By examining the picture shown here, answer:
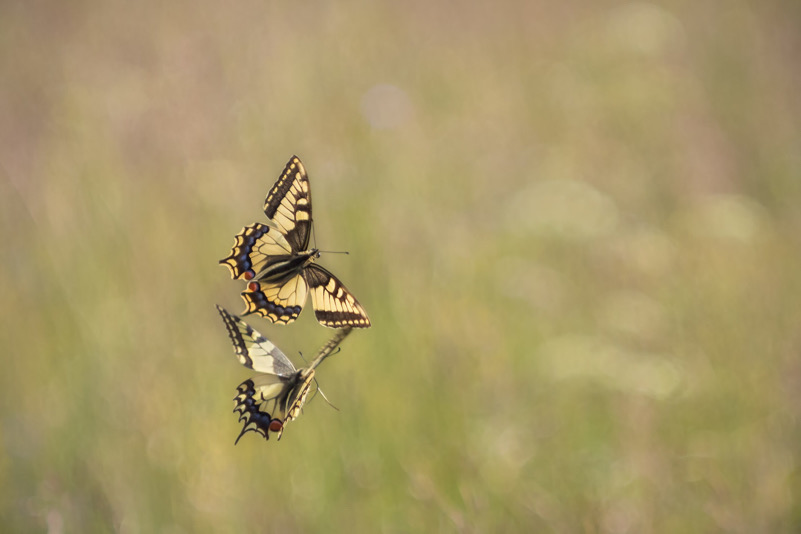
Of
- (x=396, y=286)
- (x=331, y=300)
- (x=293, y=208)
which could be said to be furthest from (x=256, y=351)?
(x=396, y=286)

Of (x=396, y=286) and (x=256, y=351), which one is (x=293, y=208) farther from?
(x=396, y=286)

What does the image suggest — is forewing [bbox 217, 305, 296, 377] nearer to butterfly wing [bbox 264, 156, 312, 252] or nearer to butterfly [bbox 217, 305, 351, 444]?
butterfly [bbox 217, 305, 351, 444]

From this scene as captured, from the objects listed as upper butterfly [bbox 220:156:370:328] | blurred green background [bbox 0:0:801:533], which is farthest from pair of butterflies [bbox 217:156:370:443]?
blurred green background [bbox 0:0:801:533]

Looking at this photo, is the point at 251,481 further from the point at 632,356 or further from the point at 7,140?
the point at 7,140

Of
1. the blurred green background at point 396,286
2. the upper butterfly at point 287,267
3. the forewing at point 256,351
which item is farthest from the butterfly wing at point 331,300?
the blurred green background at point 396,286

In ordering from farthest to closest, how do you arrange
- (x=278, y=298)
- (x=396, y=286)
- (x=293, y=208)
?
(x=396, y=286) → (x=293, y=208) → (x=278, y=298)
